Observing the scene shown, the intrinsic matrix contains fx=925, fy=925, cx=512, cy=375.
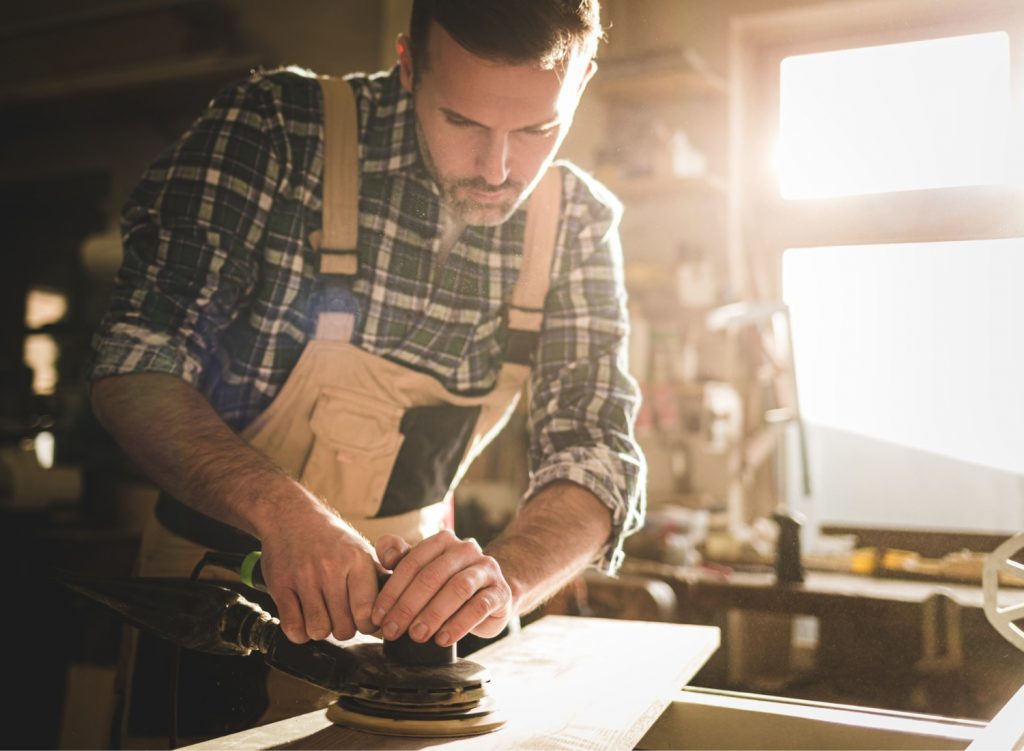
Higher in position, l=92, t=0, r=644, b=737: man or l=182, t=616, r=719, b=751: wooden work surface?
l=92, t=0, r=644, b=737: man

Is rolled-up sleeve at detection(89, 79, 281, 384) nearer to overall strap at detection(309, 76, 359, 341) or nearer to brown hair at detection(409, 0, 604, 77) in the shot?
overall strap at detection(309, 76, 359, 341)

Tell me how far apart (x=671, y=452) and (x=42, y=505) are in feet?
5.94

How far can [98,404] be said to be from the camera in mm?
990

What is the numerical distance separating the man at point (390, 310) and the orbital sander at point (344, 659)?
11cm

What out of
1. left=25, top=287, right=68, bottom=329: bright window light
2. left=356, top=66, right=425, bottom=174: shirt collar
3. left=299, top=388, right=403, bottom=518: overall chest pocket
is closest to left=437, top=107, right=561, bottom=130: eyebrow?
left=356, top=66, right=425, bottom=174: shirt collar

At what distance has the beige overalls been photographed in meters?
1.10

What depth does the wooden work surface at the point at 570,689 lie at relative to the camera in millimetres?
668

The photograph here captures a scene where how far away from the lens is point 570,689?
32.5 inches

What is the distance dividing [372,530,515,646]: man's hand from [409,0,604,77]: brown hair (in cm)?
53

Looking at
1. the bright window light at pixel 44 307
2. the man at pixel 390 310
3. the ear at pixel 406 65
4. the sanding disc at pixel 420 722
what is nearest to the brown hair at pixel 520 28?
the man at pixel 390 310

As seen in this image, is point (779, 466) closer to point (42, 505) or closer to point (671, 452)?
point (671, 452)

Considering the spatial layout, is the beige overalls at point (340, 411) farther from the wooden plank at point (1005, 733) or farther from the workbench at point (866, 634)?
the workbench at point (866, 634)

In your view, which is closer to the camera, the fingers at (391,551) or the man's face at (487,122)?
the fingers at (391,551)

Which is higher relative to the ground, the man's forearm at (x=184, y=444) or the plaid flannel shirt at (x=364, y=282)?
the plaid flannel shirt at (x=364, y=282)
